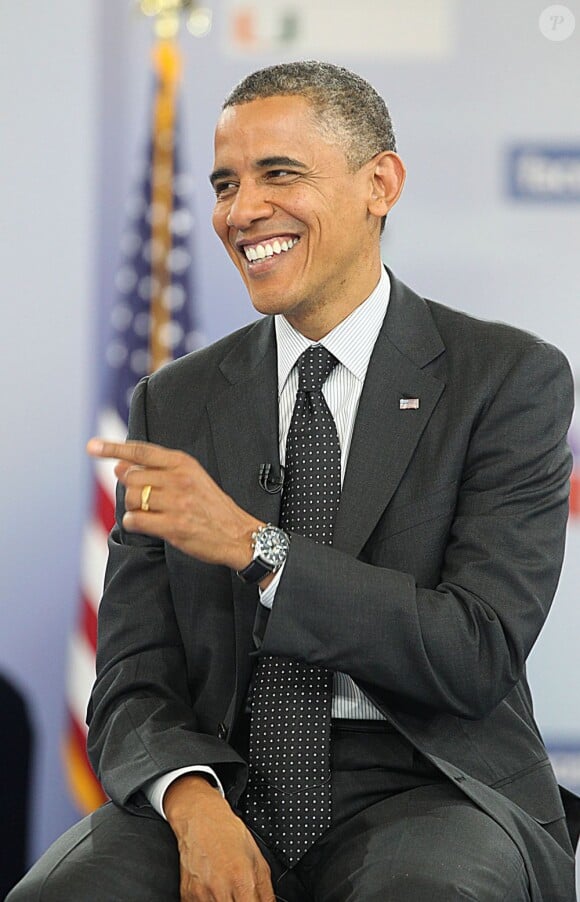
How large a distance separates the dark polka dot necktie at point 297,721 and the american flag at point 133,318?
5.15 ft

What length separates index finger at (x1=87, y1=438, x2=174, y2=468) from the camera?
195 centimetres

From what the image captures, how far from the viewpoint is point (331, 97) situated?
7.79ft

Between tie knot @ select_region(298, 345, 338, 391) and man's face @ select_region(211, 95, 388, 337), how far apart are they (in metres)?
0.07

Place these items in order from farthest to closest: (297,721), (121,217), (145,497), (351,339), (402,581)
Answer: (121,217) < (351,339) < (297,721) < (402,581) < (145,497)

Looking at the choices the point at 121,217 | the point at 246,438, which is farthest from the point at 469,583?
the point at 121,217

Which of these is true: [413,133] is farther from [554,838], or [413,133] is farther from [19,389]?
[554,838]

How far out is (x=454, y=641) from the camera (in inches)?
80.8

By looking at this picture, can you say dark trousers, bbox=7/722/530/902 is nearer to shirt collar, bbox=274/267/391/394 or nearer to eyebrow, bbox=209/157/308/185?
shirt collar, bbox=274/267/391/394

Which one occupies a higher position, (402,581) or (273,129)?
(273,129)

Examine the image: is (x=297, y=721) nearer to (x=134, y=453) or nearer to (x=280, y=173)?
(x=134, y=453)

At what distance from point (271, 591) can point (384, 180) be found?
90 centimetres

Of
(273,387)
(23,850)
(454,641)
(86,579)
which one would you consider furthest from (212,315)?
(454,641)

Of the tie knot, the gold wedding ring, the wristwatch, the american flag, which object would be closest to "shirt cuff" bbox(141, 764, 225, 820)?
the wristwatch

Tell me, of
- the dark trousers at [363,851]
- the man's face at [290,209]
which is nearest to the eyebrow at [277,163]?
the man's face at [290,209]
